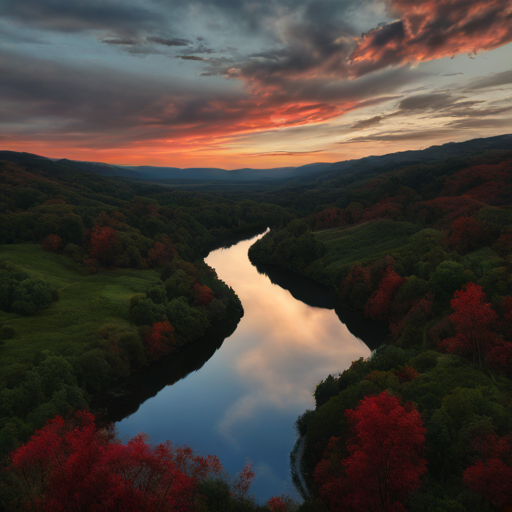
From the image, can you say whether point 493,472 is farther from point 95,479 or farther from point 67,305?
point 67,305

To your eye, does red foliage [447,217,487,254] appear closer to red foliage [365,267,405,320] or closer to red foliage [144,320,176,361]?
red foliage [365,267,405,320]

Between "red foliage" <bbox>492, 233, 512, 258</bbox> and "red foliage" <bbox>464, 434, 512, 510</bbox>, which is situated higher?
"red foliage" <bbox>492, 233, 512, 258</bbox>

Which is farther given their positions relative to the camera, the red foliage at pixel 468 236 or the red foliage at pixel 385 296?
the red foliage at pixel 468 236

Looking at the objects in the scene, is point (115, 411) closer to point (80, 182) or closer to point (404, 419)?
point (404, 419)

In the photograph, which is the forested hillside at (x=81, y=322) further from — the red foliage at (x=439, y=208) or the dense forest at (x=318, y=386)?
the red foliage at (x=439, y=208)

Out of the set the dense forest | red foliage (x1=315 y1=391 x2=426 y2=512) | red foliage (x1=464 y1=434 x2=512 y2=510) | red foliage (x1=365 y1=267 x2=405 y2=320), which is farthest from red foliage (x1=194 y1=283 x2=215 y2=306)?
red foliage (x1=464 y1=434 x2=512 y2=510)

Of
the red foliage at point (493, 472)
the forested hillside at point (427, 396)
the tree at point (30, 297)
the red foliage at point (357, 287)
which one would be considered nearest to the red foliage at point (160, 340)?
the tree at point (30, 297)
